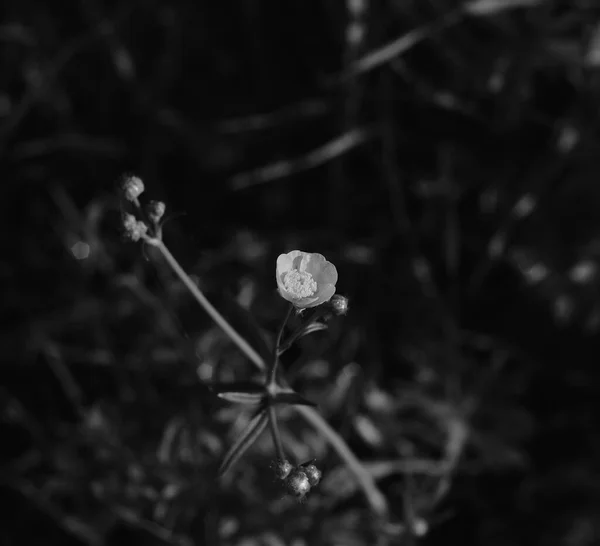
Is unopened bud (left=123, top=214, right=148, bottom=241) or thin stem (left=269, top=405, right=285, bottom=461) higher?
unopened bud (left=123, top=214, right=148, bottom=241)

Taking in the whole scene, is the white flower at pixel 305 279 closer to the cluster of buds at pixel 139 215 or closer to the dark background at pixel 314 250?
the cluster of buds at pixel 139 215

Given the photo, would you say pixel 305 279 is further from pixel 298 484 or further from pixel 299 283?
pixel 298 484

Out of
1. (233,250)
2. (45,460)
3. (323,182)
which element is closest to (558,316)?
(323,182)

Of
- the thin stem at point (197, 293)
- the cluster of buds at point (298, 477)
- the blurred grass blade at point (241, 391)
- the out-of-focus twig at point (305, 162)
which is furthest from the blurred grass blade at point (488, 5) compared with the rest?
the cluster of buds at point (298, 477)

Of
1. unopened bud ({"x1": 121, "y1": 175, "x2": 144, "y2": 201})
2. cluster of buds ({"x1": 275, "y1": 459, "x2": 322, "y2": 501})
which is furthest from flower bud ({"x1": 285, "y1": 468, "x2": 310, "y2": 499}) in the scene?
unopened bud ({"x1": 121, "y1": 175, "x2": 144, "y2": 201})

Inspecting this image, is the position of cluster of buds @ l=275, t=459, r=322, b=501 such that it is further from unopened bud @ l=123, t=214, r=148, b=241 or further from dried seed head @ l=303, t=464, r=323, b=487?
unopened bud @ l=123, t=214, r=148, b=241

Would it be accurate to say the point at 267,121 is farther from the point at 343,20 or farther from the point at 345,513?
the point at 345,513
